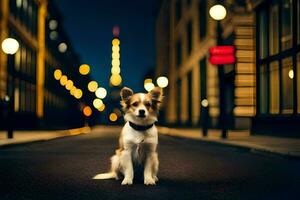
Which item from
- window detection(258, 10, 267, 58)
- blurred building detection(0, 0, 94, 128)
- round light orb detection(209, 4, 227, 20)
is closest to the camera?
round light orb detection(209, 4, 227, 20)

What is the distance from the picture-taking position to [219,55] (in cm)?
2061

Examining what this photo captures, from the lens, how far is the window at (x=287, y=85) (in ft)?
70.5

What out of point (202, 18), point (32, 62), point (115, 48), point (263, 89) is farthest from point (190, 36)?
point (115, 48)

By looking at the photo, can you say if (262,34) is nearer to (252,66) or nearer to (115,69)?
(252,66)

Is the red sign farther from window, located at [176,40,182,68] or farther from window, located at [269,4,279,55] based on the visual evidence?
window, located at [176,40,182,68]

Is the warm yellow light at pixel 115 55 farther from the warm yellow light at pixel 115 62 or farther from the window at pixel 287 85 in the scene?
the window at pixel 287 85

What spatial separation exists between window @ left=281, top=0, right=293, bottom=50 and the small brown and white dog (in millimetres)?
15838

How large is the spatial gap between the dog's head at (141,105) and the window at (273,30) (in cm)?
1719

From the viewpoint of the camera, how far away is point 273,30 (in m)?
24.0

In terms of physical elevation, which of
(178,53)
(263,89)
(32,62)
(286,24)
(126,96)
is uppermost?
(178,53)

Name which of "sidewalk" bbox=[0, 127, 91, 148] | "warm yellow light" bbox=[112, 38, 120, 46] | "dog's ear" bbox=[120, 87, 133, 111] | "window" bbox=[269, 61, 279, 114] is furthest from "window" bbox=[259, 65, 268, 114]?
"warm yellow light" bbox=[112, 38, 120, 46]

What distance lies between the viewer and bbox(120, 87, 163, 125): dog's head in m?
7.08

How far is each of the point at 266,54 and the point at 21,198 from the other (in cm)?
2004

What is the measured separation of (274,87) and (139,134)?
693 inches
